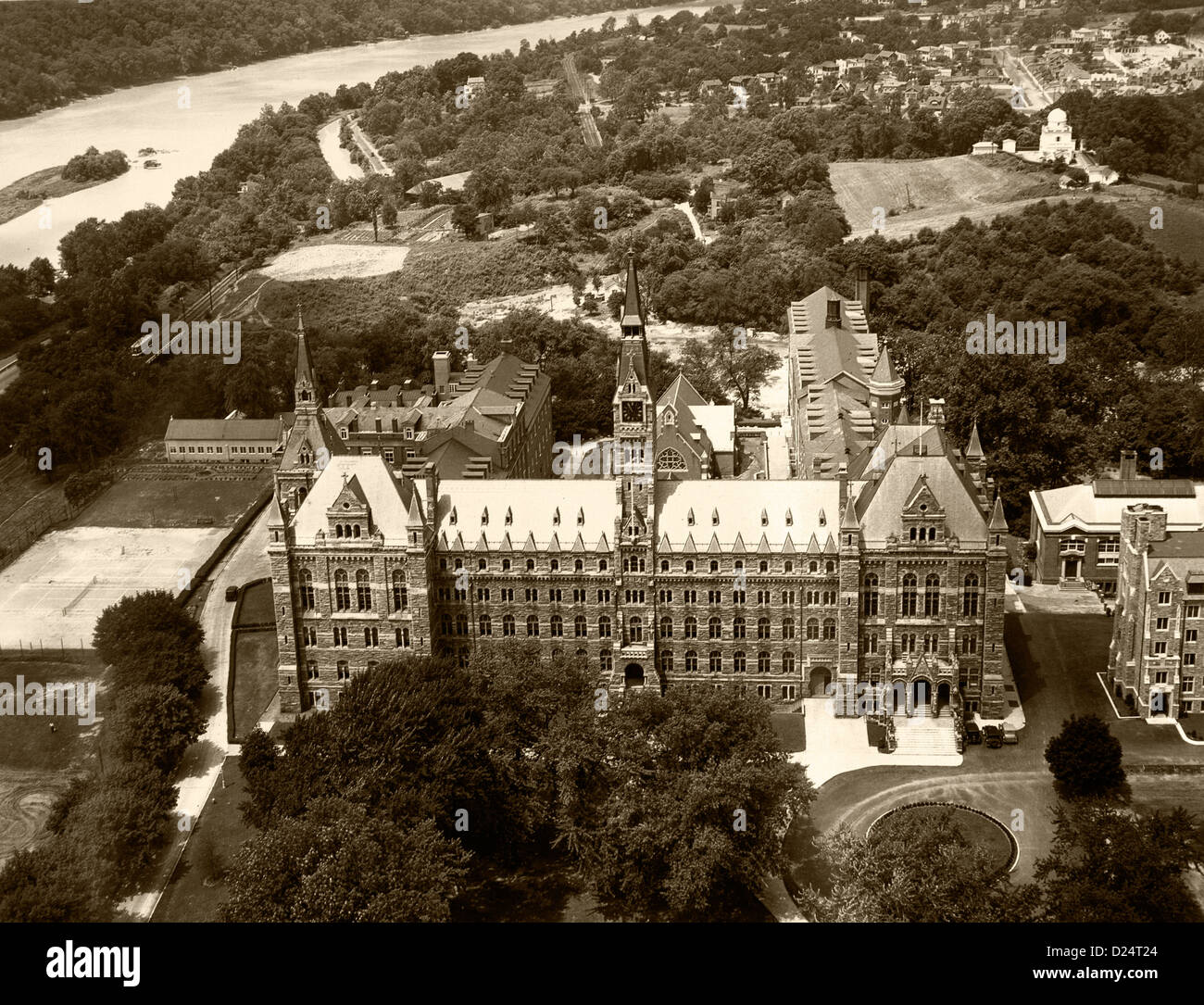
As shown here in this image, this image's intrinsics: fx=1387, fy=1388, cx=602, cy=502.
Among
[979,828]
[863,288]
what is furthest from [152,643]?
[863,288]

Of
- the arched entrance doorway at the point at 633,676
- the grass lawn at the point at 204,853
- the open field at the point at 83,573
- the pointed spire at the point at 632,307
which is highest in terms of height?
the pointed spire at the point at 632,307

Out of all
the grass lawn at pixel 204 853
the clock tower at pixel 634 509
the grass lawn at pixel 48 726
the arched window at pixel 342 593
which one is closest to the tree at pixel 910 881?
the clock tower at pixel 634 509

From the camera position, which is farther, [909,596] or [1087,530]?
[1087,530]

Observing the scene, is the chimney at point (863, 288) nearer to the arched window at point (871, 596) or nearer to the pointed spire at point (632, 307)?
the pointed spire at point (632, 307)

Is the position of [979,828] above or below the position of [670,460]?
below

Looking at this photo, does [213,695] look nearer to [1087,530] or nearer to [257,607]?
[257,607]

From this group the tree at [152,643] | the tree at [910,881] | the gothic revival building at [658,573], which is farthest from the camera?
the tree at [152,643]

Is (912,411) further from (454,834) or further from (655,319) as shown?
(454,834)
